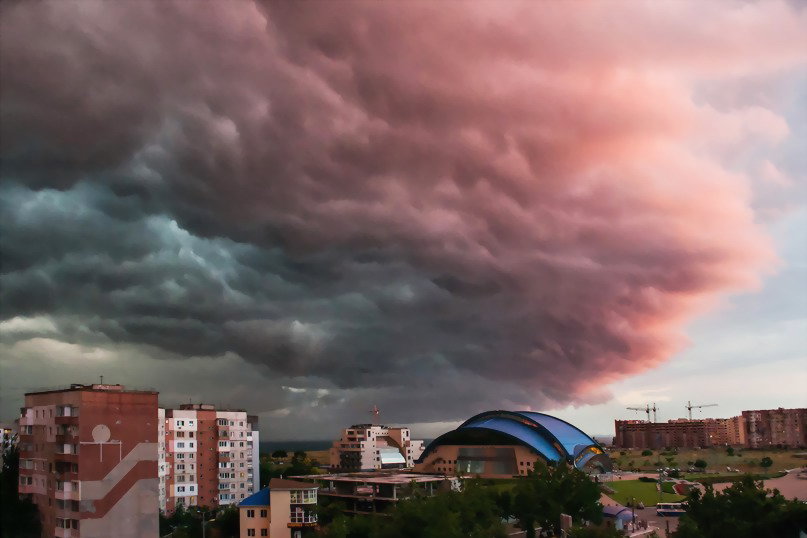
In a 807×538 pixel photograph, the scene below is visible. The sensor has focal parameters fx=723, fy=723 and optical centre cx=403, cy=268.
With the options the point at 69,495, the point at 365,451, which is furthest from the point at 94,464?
the point at 365,451

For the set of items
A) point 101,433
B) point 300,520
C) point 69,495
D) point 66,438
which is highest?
point 101,433

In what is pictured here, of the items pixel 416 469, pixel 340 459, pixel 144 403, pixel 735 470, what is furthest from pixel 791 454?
pixel 144 403

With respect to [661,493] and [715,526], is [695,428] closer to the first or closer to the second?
[661,493]

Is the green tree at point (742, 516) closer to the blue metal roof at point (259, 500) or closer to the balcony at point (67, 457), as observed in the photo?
the blue metal roof at point (259, 500)

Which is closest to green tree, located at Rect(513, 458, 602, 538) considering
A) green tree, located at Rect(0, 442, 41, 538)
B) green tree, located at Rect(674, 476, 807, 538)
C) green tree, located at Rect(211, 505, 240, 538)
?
green tree, located at Rect(674, 476, 807, 538)

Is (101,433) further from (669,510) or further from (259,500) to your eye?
(669,510)

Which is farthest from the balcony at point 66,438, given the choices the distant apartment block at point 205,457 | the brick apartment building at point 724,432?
the brick apartment building at point 724,432

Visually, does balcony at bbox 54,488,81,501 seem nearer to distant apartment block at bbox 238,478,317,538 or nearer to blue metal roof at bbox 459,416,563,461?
distant apartment block at bbox 238,478,317,538
